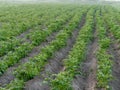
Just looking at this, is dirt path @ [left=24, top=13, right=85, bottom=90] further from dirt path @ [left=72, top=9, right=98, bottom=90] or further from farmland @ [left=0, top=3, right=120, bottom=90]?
dirt path @ [left=72, top=9, right=98, bottom=90]

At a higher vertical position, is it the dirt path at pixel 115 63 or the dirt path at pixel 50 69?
the dirt path at pixel 50 69

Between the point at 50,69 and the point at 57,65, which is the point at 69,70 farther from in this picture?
the point at 57,65

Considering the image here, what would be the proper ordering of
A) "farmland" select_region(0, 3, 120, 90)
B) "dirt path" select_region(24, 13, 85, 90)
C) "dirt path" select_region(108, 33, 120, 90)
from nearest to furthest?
1. "dirt path" select_region(24, 13, 85, 90)
2. "farmland" select_region(0, 3, 120, 90)
3. "dirt path" select_region(108, 33, 120, 90)

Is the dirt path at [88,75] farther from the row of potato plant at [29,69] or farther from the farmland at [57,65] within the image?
the row of potato plant at [29,69]

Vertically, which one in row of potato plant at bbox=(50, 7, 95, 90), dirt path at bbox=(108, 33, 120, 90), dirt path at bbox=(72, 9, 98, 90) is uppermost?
row of potato plant at bbox=(50, 7, 95, 90)

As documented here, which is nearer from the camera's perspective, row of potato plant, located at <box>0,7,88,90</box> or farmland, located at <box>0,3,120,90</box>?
row of potato plant, located at <box>0,7,88,90</box>

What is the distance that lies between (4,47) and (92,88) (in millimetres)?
5539

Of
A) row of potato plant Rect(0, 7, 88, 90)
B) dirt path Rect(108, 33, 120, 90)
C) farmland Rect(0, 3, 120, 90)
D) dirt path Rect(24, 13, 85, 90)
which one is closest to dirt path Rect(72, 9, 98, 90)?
farmland Rect(0, 3, 120, 90)

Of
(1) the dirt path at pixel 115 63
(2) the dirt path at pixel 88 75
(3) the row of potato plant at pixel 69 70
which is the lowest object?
(1) the dirt path at pixel 115 63

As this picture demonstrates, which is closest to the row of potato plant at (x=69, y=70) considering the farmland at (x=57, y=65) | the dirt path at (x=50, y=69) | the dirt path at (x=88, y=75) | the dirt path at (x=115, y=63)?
the farmland at (x=57, y=65)

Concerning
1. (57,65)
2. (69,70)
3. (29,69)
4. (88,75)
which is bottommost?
(88,75)

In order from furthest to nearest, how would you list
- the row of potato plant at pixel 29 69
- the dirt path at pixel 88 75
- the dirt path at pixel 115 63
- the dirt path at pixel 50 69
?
1. the dirt path at pixel 115 63
2. the dirt path at pixel 88 75
3. the dirt path at pixel 50 69
4. the row of potato plant at pixel 29 69

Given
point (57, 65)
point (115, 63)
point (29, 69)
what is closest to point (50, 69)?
point (57, 65)

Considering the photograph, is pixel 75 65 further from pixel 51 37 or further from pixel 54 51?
pixel 51 37
